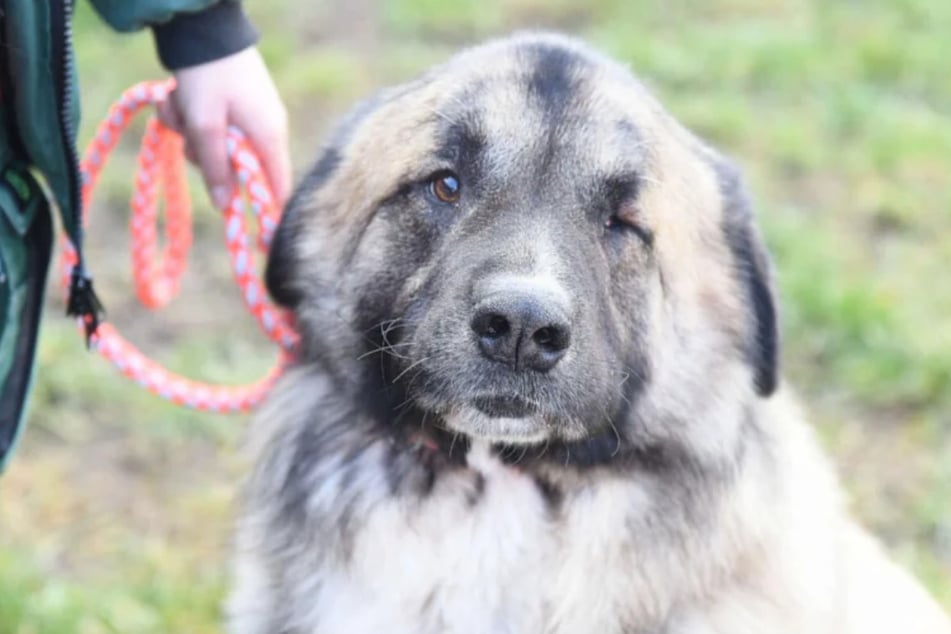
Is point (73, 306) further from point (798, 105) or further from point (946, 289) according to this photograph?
A: point (798, 105)

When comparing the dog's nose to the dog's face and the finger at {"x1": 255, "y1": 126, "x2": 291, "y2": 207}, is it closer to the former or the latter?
the dog's face

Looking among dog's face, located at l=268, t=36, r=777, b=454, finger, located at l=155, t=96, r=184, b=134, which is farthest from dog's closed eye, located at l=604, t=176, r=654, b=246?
finger, located at l=155, t=96, r=184, b=134

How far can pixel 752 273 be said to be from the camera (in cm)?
287

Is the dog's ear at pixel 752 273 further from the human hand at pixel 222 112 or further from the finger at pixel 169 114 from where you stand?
the finger at pixel 169 114

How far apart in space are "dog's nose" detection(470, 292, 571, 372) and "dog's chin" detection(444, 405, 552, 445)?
117mm

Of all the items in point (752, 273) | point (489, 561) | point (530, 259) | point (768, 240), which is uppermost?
point (530, 259)

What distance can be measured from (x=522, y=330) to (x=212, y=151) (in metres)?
0.92

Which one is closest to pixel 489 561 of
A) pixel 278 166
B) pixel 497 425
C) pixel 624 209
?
pixel 497 425

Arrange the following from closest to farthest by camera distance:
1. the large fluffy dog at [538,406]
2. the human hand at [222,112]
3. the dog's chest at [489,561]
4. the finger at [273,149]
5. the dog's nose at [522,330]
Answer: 1. the dog's nose at [522,330]
2. the large fluffy dog at [538,406]
3. the dog's chest at [489,561]
4. the human hand at [222,112]
5. the finger at [273,149]

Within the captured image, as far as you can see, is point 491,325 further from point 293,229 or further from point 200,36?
point 200,36

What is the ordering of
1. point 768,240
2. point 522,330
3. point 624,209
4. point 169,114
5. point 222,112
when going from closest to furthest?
point 522,330, point 624,209, point 222,112, point 169,114, point 768,240

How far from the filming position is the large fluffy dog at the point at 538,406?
8.44 feet

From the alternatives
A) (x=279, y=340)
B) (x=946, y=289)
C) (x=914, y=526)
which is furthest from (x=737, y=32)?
(x=279, y=340)

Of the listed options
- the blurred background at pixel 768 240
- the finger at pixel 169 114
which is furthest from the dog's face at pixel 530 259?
the blurred background at pixel 768 240
